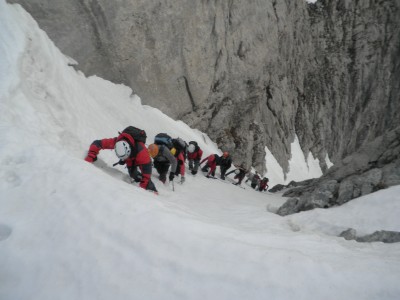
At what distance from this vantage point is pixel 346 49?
4788 cm

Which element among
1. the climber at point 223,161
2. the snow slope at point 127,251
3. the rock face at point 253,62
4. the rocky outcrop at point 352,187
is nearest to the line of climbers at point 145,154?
the snow slope at point 127,251

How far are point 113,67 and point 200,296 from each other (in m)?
15.3

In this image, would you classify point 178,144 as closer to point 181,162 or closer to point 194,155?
point 181,162

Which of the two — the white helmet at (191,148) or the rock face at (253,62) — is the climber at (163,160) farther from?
the rock face at (253,62)

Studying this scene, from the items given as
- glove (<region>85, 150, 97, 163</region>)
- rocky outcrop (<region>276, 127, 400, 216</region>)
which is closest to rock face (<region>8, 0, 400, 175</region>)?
rocky outcrop (<region>276, 127, 400, 216</region>)

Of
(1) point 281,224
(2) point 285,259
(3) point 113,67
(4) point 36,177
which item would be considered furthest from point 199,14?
(2) point 285,259

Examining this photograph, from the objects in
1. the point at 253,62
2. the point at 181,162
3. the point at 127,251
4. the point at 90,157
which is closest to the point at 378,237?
the point at 127,251

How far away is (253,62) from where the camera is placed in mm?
30516

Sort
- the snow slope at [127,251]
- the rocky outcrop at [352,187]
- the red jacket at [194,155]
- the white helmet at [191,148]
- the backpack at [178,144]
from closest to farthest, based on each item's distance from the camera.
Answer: the snow slope at [127,251] → the rocky outcrop at [352,187] → the backpack at [178,144] → the white helmet at [191,148] → the red jacket at [194,155]

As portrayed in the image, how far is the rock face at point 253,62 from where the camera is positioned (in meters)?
16.7

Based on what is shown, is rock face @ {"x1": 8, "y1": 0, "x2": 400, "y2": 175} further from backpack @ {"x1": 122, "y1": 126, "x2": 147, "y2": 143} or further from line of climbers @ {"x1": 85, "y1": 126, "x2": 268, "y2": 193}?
backpack @ {"x1": 122, "y1": 126, "x2": 147, "y2": 143}

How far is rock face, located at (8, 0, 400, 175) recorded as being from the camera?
656 inches

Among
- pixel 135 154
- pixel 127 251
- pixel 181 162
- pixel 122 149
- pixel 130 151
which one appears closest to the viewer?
pixel 127 251

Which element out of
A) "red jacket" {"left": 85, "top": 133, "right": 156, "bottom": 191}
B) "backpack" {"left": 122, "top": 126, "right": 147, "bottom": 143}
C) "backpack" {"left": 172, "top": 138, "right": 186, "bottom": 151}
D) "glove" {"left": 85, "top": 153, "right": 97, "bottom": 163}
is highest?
"backpack" {"left": 172, "top": 138, "right": 186, "bottom": 151}
